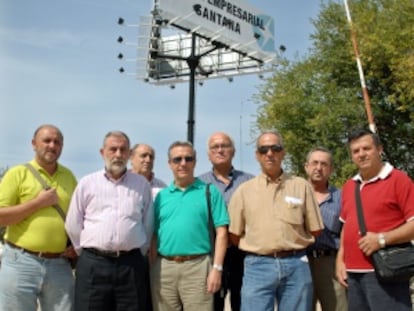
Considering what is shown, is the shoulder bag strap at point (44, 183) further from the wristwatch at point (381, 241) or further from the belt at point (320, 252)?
the wristwatch at point (381, 241)

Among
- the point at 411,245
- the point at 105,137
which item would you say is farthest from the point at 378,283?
the point at 105,137

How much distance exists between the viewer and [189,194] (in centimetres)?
475

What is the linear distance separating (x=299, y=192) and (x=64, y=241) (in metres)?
2.04

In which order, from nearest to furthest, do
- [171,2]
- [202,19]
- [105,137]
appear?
[105,137], [171,2], [202,19]

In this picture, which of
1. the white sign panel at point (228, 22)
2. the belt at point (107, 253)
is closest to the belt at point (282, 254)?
the belt at point (107, 253)

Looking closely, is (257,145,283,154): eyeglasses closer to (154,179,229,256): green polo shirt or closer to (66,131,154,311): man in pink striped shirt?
(154,179,229,256): green polo shirt

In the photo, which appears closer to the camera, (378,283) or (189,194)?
(378,283)

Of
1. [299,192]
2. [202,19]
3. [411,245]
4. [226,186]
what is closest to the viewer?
[411,245]

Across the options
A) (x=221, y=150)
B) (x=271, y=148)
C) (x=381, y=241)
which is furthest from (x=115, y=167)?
(x=381, y=241)

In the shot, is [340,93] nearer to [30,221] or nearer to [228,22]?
[228,22]

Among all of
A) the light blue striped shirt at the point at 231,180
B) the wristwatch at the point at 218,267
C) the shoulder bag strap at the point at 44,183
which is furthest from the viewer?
the light blue striped shirt at the point at 231,180

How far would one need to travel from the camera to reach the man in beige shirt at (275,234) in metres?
4.43

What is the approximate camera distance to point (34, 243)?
4.65 meters

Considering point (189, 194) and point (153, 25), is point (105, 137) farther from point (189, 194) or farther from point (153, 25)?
point (153, 25)
